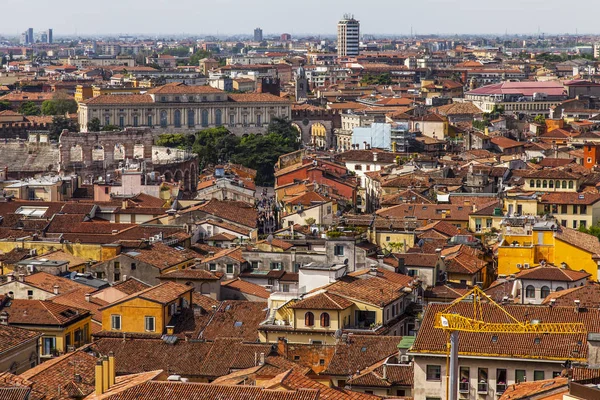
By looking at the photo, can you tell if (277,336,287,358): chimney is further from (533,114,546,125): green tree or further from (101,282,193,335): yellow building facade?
(533,114,546,125): green tree

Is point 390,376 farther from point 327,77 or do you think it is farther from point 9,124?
point 327,77

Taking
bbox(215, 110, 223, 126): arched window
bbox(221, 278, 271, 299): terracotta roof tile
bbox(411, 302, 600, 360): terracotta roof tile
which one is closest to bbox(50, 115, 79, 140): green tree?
bbox(215, 110, 223, 126): arched window

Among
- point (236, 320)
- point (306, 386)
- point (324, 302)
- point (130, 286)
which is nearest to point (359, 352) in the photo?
point (324, 302)

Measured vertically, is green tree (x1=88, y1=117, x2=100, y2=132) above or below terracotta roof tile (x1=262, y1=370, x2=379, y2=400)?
below

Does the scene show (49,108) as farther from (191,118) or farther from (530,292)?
(530,292)

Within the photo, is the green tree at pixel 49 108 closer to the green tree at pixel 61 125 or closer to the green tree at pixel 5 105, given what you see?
the green tree at pixel 5 105

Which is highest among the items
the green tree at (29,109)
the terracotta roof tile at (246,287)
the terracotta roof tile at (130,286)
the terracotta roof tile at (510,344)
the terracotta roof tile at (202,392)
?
the terracotta roof tile at (510,344)

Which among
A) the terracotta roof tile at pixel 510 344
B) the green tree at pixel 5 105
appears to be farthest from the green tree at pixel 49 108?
the terracotta roof tile at pixel 510 344
